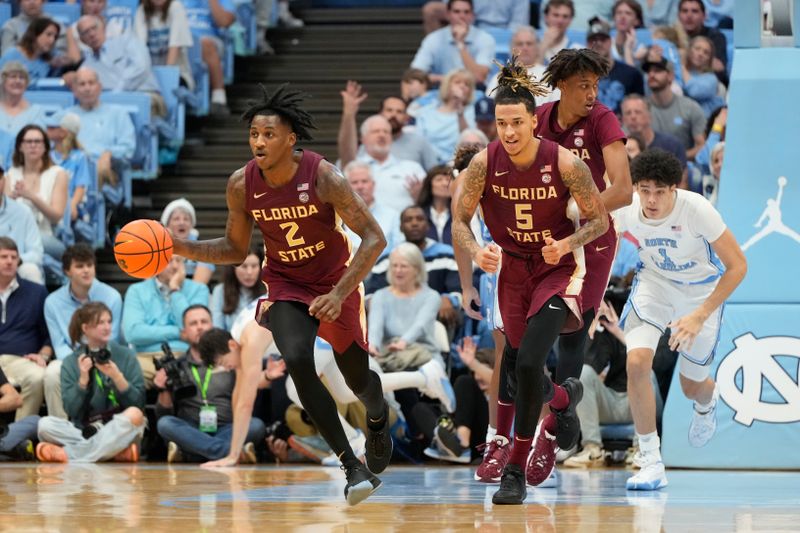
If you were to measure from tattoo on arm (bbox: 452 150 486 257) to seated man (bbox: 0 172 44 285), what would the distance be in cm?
538

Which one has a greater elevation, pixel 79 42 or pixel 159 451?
pixel 79 42

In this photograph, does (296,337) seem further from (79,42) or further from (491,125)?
(79,42)

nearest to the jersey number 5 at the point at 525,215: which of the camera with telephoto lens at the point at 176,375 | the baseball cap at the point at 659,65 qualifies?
the camera with telephoto lens at the point at 176,375

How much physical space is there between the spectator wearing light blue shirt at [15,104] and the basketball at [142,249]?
20.6ft

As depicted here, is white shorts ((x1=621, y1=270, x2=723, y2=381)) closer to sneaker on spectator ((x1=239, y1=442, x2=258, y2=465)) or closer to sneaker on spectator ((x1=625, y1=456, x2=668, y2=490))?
sneaker on spectator ((x1=625, y1=456, x2=668, y2=490))

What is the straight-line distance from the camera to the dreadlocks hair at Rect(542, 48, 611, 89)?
6.95m

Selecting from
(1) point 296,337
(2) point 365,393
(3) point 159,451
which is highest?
(1) point 296,337

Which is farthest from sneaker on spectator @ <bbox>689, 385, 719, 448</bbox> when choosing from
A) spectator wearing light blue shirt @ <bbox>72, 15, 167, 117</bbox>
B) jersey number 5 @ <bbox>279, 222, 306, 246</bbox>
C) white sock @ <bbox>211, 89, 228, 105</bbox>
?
white sock @ <bbox>211, 89, 228, 105</bbox>

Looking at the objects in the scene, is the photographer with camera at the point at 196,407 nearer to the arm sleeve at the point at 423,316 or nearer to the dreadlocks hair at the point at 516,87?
the arm sleeve at the point at 423,316

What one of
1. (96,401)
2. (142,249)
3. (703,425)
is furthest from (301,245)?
(96,401)

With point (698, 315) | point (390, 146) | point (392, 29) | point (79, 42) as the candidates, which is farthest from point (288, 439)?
point (392, 29)

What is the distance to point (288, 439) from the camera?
10211mm

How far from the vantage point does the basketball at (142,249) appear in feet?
20.9

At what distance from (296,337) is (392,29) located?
9661mm
